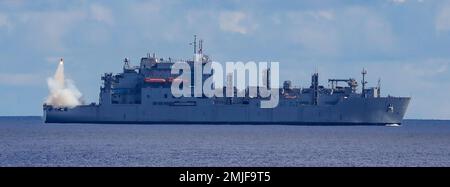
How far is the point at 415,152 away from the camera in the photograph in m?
62.5

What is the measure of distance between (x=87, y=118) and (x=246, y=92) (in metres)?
18.7

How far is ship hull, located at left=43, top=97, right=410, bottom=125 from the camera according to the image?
11581cm

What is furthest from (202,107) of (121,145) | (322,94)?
(121,145)

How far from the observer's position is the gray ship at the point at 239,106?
115750 mm

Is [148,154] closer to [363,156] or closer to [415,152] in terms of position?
[363,156]

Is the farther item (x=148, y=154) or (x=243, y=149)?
(x=243, y=149)

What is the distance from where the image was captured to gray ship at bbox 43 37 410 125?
115750 mm

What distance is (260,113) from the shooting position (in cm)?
11725

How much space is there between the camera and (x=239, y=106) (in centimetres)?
11562

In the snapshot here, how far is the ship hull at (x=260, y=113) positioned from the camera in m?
116

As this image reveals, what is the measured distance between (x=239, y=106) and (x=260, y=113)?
2.99 m
